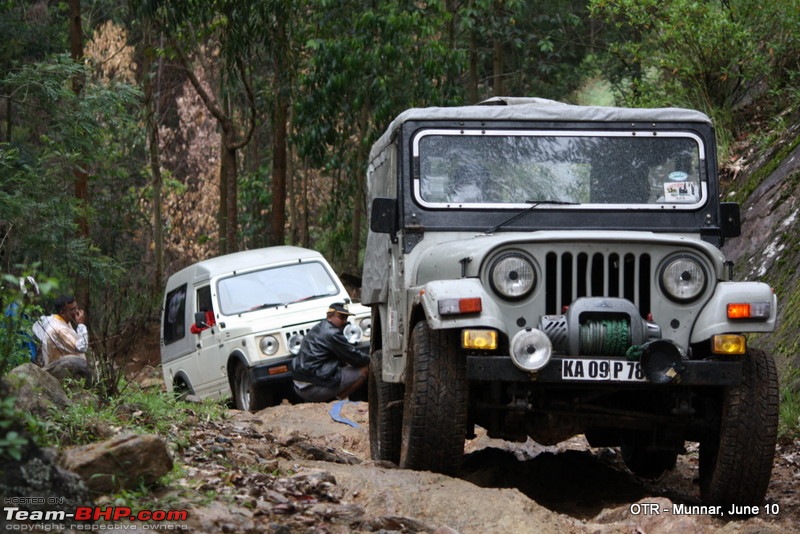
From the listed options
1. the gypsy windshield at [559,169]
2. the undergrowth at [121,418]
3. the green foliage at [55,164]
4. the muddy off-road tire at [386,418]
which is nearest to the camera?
the undergrowth at [121,418]

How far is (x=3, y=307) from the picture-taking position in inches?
213

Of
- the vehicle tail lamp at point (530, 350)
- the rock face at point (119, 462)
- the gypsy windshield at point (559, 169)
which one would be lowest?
the rock face at point (119, 462)

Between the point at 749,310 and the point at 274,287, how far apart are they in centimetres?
854

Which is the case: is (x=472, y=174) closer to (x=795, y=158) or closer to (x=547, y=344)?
(x=547, y=344)

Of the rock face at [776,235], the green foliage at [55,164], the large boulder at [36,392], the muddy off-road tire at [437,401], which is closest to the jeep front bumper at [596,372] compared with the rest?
the muddy off-road tire at [437,401]

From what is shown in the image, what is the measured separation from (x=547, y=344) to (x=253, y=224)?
23.2 m

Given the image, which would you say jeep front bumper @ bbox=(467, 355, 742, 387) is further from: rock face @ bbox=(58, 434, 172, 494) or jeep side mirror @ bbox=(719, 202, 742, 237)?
rock face @ bbox=(58, 434, 172, 494)

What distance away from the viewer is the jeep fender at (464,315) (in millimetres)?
6457

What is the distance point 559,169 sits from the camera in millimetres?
7742

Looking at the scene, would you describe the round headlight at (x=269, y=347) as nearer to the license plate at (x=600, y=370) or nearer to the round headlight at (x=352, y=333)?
the round headlight at (x=352, y=333)

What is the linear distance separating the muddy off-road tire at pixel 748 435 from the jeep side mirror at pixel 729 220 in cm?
114

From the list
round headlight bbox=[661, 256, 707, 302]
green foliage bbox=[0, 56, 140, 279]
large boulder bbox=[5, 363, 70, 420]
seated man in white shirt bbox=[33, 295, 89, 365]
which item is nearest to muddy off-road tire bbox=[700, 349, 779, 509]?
round headlight bbox=[661, 256, 707, 302]

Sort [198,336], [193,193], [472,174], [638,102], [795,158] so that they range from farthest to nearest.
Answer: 1. [193,193]
2. [638,102]
3. [198,336]
4. [795,158]
5. [472,174]

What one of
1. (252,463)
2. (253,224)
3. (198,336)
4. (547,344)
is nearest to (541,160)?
(547,344)
